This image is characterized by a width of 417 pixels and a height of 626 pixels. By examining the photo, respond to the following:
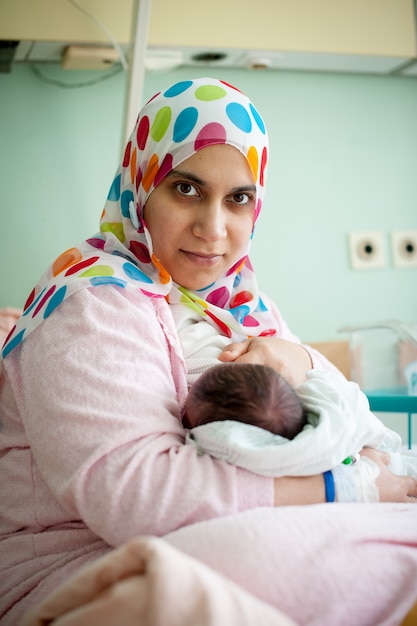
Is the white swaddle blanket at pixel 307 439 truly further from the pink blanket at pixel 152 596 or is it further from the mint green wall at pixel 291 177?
the mint green wall at pixel 291 177

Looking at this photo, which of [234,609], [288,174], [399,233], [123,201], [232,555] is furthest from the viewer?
[399,233]

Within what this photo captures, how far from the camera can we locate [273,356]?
108 cm

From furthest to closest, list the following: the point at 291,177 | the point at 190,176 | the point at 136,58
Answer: the point at 291,177 < the point at 136,58 < the point at 190,176

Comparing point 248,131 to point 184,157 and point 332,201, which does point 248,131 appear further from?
point 332,201

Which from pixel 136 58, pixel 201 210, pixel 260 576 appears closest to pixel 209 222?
pixel 201 210

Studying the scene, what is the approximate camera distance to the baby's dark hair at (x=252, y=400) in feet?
3.01

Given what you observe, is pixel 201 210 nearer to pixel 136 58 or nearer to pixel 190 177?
pixel 190 177

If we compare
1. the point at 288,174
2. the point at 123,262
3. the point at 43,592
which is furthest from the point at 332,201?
the point at 43,592

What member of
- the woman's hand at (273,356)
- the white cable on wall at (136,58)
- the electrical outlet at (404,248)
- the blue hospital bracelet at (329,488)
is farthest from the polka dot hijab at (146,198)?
the electrical outlet at (404,248)

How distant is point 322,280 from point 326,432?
1.52 metres

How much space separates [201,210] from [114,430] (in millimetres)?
453

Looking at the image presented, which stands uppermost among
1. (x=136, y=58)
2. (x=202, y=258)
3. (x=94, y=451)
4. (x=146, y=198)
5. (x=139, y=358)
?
(x=136, y=58)

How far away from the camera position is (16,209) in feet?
6.42

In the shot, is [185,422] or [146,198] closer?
[185,422]
